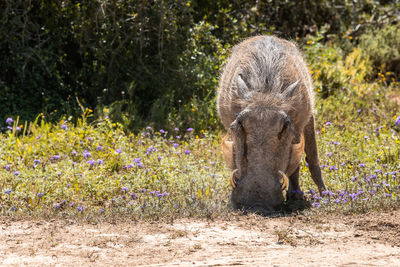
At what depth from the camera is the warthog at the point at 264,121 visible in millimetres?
4574

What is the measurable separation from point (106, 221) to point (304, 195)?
2.03 metres

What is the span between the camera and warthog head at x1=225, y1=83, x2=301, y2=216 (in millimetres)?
4539

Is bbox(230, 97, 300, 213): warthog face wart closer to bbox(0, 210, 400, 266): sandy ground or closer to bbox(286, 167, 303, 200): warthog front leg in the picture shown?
bbox(0, 210, 400, 266): sandy ground

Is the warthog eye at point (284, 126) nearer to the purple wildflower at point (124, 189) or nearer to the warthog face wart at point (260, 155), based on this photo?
the warthog face wart at point (260, 155)

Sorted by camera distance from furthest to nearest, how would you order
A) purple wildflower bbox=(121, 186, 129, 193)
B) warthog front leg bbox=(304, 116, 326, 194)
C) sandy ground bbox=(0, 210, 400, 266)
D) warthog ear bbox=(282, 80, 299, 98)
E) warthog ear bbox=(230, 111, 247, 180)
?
warthog front leg bbox=(304, 116, 326, 194), purple wildflower bbox=(121, 186, 129, 193), warthog ear bbox=(282, 80, 299, 98), warthog ear bbox=(230, 111, 247, 180), sandy ground bbox=(0, 210, 400, 266)

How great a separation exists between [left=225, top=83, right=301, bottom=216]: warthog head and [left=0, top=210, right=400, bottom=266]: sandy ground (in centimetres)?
20

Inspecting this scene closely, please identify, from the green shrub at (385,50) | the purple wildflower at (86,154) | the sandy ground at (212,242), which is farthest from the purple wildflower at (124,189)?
the green shrub at (385,50)

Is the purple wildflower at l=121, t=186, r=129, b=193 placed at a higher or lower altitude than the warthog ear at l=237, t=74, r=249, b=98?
lower

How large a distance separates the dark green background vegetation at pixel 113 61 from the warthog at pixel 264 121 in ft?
8.33

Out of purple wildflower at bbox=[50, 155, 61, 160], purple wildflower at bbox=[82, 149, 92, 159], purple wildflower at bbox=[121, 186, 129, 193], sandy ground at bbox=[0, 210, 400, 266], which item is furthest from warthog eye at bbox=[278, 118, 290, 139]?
purple wildflower at bbox=[50, 155, 61, 160]

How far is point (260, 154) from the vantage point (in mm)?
4625

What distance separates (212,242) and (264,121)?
124cm

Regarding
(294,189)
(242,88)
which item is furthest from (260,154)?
(294,189)

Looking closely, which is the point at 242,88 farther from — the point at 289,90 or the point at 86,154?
the point at 86,154
